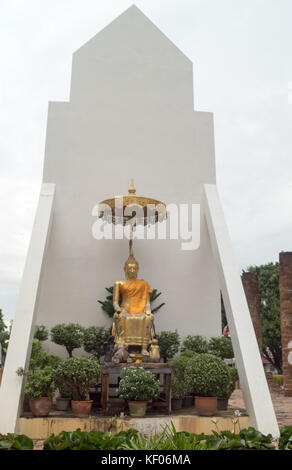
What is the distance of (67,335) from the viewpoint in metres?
7.11

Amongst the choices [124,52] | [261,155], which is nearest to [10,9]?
[124,52]

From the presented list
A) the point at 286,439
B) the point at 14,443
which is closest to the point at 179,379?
the point at 286,439

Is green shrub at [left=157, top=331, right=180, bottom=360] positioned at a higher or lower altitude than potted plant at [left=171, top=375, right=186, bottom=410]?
higher

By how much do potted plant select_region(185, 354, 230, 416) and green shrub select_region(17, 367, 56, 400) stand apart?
188 centimetres

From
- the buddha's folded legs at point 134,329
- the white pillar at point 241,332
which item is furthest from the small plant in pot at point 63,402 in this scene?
the white pillar at point 241,332

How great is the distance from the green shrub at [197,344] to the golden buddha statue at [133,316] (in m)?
0.89

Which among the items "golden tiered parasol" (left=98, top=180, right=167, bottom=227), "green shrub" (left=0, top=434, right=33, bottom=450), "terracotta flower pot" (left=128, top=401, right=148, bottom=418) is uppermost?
"golden tiered parasol" (left=98, top=180, right=167, bottom=227)

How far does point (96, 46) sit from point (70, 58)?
0.60m

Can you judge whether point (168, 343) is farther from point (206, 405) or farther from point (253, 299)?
point (253, 299)

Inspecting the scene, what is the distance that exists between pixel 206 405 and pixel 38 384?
2273mm

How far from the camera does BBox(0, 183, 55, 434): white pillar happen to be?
5.49m

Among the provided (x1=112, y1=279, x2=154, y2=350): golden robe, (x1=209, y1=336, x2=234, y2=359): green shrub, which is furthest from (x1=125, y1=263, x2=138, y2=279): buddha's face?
(x1=209, y1=336, x2=234, y2=359): green shrub

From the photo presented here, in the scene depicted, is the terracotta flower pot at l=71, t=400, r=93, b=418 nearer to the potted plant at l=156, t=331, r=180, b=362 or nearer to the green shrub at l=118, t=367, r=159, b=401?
the green shrub at l=118, t=367, r=159, b=401

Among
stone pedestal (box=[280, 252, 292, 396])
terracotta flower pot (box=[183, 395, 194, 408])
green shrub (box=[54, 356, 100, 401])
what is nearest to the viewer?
green shrub (box=[54, 356, 100, 401])
